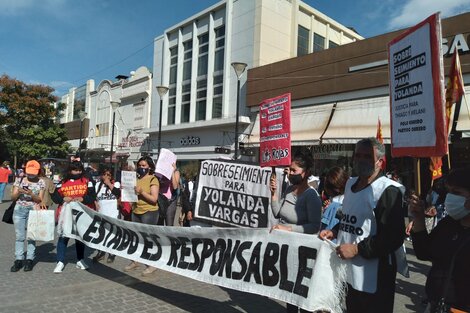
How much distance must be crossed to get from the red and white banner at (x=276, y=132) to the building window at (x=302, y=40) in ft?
68.4

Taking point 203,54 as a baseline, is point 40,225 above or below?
below

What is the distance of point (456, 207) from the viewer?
2646 millimetres

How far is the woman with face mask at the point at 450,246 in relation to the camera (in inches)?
96.5

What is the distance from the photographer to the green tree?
111ft

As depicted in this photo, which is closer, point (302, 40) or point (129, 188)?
point (129, 188)

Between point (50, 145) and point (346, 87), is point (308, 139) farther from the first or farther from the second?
point (50, 145)

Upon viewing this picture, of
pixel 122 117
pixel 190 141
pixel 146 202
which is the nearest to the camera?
pixel 146 202

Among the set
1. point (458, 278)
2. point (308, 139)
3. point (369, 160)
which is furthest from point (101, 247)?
point (308, 139)

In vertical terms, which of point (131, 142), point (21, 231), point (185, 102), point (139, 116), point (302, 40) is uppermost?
point (302, 40)

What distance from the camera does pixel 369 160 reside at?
291 cm

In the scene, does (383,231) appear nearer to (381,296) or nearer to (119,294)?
(381,296)

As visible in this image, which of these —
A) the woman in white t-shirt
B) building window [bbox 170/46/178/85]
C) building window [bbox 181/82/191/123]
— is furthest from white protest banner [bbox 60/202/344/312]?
building window [bbox 170/46/178/85]

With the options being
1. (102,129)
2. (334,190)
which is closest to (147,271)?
(334,190)

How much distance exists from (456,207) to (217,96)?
78.0ft
